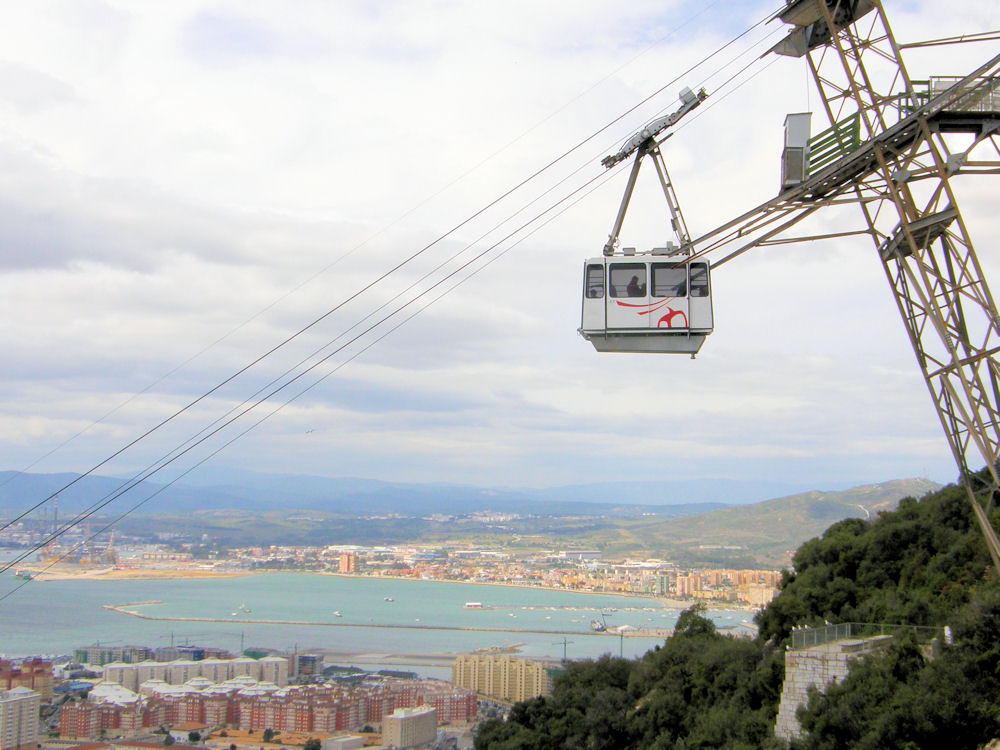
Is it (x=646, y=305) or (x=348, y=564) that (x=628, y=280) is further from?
(x=348, y=564)

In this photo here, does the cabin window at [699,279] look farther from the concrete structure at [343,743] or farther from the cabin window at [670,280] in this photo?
the concrete structure at [343,743]

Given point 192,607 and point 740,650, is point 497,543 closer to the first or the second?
point 192,607

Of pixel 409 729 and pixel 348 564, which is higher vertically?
pixel 348 564

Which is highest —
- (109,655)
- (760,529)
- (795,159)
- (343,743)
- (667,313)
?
(795,159)

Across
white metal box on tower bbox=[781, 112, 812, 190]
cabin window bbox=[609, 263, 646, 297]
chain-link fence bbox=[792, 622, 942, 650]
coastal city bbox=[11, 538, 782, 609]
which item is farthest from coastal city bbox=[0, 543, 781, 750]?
white metal box on tower bbox=[781, 112, 812, 190]

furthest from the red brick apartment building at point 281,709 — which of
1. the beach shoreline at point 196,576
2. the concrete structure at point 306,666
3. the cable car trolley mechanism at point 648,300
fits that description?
the beach shoreline at point 196,576

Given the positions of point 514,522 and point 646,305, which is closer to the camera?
point 646,305

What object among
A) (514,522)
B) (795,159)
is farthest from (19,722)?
(514,522)
